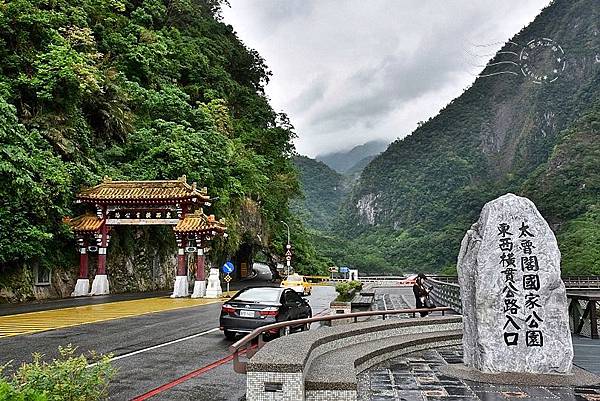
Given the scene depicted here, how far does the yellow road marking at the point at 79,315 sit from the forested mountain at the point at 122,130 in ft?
12.1

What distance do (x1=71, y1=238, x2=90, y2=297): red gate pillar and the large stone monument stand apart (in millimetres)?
21217

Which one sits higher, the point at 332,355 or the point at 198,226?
the point at 198,226

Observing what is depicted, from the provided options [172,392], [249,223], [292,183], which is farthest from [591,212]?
[172,392]

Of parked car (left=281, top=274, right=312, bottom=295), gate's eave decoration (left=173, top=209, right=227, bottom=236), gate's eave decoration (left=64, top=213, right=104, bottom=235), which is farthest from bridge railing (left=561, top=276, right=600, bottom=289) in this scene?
gate's eave decoration (left=64, top=213, right=104, bottom=235)

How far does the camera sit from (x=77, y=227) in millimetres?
25312

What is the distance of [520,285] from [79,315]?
14.1 metres

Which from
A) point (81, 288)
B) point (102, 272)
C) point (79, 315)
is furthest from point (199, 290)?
point (79, 315)

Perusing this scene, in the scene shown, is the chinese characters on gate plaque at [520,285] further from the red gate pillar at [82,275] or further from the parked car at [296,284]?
the red gate pillar at [82,275]

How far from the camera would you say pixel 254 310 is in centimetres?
1238

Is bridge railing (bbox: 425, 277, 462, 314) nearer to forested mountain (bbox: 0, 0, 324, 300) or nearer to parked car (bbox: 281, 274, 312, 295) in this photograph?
parked car (bbox: 281, 274, 312, 295)

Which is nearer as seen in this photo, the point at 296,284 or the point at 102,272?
the point at 102,272

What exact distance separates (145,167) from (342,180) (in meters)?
128

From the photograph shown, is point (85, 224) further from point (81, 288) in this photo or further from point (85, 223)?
point (81, 288)

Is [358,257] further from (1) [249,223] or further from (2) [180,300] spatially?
(2) [180,300]
